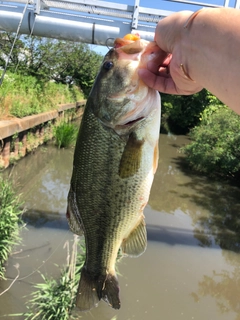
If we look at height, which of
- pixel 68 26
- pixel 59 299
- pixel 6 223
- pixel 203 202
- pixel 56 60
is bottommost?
pixel 203 202

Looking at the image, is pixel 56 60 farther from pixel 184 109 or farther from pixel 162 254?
pixel 162 254

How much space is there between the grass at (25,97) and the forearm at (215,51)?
5990mm

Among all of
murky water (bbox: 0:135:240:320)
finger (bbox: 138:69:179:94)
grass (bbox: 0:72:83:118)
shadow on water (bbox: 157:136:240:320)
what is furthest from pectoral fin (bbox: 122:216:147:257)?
grass (bbox: 0:72:83:118)

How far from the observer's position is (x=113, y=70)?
4.87 ft

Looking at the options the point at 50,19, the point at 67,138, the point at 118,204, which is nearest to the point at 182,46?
the point at 118,204

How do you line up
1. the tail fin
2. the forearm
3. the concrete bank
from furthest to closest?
the concrete bank → the tail fin → the forearm

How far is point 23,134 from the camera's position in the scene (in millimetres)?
8758

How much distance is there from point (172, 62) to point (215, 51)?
264mm

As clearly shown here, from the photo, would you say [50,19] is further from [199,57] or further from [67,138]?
[67,138]

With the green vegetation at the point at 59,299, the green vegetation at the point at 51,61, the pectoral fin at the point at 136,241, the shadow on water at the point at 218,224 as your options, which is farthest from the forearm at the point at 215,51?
the green vegetation at the point at 51,61

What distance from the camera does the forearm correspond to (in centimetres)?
106

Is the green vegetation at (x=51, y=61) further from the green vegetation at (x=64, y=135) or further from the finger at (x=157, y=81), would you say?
the finger at (x=157, y=81)

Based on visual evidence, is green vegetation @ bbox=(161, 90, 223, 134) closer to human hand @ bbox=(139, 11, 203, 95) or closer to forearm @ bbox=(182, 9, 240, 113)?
human hand @ bbox=(139, 11, 203, 95)

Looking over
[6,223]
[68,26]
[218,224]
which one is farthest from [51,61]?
[6,223]
